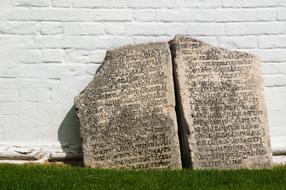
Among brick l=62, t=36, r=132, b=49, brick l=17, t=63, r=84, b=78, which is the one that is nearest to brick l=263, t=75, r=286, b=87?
brick l=62, t=36, r=132, b=49

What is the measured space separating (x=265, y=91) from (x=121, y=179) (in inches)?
76.3

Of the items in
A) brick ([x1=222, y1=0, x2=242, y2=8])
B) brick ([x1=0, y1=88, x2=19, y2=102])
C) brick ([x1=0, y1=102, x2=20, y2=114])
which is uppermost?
brick ([x1=222, y1=0, x2=242, y2=8])

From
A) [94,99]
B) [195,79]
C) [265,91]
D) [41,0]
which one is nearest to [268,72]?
[265,91]

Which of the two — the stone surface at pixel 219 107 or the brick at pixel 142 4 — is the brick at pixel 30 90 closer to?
the brick at pixel 142 4

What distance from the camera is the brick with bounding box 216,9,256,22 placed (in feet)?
19.4

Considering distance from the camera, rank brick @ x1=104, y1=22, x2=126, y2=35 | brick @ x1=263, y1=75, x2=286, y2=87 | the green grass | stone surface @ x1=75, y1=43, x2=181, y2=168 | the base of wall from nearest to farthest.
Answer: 1. the green grass
2. stone surface @ x1=75, y1=43, x2=181, y2=168
3. the base of wall
4. brick @ x1=104, y1=22, x2=126, y2=35
5. brick @ x1=263, y1=75, x2=286, y2=87

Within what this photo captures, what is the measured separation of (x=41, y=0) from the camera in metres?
5.78

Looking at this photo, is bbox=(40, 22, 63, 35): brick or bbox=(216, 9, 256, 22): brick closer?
bbox=(40, 22, 63, 35): brick

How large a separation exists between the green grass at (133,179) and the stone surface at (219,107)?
0.32m

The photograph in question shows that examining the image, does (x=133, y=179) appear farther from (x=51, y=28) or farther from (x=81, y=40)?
(x=51, y=28)

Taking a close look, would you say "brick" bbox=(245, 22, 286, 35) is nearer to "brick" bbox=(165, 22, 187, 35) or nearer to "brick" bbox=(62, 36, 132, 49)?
"brick" bbox=(165, 22, 187, 35)

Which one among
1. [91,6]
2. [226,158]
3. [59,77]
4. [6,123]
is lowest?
[226,158]

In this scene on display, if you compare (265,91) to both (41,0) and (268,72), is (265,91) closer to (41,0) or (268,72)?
(268,72)

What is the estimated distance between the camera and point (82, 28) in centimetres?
581
